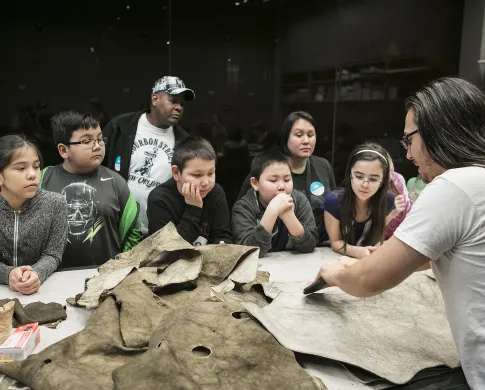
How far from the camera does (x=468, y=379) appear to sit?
1280 mm

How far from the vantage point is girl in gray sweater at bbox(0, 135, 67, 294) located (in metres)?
1.96

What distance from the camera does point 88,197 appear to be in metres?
2.38

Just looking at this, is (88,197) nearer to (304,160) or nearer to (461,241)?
(304,160)

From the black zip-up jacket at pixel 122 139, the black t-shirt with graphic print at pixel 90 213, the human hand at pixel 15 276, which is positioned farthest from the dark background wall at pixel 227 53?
the human hand at pixel 15 276

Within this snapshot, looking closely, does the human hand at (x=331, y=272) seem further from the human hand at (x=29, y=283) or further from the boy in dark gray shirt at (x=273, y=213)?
the human hand at (x=29, y=283)

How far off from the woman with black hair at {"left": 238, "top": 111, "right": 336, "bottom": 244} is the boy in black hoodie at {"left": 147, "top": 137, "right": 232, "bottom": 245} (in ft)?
1.55

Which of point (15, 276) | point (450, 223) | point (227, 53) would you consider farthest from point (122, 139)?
point (450, 223)

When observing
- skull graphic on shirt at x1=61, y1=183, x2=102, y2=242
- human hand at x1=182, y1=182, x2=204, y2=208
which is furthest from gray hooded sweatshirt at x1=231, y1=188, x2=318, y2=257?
skull graphic on shirt at x1=61, y1=183, x2=102, y2=242

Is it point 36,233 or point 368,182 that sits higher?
point 368,182

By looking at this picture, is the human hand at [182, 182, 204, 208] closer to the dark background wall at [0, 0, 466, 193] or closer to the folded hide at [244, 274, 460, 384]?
the folded hide at [244, 274, 460, 384]

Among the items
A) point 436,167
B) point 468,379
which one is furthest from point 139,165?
point 468,379

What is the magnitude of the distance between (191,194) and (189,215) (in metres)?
0.10

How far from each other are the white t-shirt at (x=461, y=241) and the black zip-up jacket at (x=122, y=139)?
2.04 m

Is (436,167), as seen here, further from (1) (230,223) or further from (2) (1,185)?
(2) (1,185)
